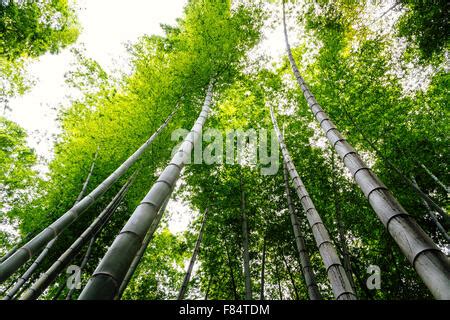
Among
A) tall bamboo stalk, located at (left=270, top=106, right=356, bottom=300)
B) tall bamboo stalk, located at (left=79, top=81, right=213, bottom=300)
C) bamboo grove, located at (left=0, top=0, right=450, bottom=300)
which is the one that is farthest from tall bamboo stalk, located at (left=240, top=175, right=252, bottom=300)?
tall bamboo stalk, located at (left=79, top=81, right=213, bottom=300)

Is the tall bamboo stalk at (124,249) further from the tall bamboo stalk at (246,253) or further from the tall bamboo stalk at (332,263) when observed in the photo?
the tall bamboo stalk at (246,253)

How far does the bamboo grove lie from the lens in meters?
4.62

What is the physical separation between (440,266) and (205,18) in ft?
19.4

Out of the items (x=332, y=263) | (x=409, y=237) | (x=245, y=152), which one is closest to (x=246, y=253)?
(x=245, y=152)

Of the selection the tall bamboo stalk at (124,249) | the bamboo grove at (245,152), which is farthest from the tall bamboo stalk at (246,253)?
the tall bamboo stalk at (124,249)

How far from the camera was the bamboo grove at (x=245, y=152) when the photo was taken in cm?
462

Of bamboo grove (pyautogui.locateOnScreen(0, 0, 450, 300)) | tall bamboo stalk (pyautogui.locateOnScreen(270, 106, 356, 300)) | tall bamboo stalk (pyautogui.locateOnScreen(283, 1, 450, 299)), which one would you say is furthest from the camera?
bamboo grove (pyautogui.locateOnScreen(0, 0, 450, 300))

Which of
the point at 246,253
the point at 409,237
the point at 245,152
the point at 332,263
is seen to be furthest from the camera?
the point at 245,152

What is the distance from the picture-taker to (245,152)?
717 centimetres

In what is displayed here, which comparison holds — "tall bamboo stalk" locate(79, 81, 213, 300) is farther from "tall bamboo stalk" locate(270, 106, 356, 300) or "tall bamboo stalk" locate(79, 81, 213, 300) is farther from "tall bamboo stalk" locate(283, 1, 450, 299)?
"tall bamboo stalk" locate(270, 106, 356, 300)

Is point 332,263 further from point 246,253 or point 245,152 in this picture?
point 245,152

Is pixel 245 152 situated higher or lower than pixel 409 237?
higher

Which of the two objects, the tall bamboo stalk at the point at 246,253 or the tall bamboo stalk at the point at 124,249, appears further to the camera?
the tall bamboo stalk at the point at 246,253
